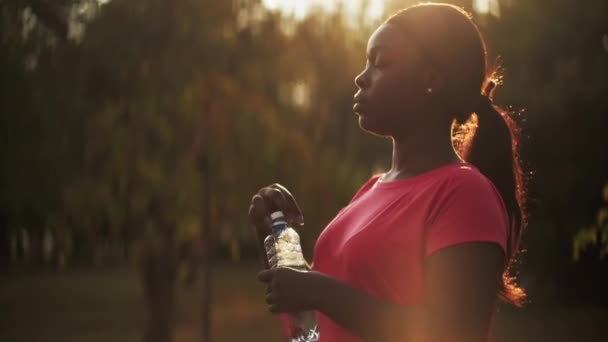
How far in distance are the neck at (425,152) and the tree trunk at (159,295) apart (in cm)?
944

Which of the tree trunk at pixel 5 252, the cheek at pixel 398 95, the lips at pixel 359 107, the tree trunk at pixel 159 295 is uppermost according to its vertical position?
the cheek at pixel 398 95

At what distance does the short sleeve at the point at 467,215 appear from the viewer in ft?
5.66

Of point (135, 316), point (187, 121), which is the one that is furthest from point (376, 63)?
point (135, 316)

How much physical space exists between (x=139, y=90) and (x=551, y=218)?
27.6 ft

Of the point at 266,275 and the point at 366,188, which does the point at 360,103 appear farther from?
the point at 266,275

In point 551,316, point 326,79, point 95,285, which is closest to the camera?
point 326,79

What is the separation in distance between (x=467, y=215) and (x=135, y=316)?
20091 millimetres

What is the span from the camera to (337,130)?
14.5m

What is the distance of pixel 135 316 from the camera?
2108 centimetres

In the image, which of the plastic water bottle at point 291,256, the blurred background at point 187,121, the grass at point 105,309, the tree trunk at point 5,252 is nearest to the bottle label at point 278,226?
the plastic water bottle at point 291,256

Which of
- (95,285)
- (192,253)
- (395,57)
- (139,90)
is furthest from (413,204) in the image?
(95,285)

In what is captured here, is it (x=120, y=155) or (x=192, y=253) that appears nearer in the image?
(x=120, y=155)

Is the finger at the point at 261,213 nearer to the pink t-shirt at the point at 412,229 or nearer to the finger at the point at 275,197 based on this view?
the finger at the point at 275,197

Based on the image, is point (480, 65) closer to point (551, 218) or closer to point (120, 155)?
point (120, 155)
